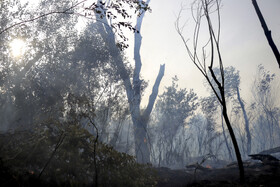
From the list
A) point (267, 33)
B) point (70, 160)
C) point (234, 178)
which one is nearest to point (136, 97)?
point (234, 178)

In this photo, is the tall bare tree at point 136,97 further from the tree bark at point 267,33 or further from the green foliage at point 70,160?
the tree bark at point 267,33

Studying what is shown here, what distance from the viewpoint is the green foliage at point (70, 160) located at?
18.7ft

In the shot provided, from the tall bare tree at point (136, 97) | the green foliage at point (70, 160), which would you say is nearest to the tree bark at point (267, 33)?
the green foliage at point (70, 160)

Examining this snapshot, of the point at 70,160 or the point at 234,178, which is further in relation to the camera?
the point at 234,178

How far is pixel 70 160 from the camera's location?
6.42 metres

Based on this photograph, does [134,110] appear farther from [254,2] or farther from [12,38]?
[254,2]

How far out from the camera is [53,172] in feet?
18.2

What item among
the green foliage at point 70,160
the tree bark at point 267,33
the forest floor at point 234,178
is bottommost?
the forest floor at point 234,178

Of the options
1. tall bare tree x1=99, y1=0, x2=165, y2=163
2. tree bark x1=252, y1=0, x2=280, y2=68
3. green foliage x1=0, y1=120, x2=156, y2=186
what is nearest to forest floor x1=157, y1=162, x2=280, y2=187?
green foliage x1=0, y1=120, x2=156, y2=186

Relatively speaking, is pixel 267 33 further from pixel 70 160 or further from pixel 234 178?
pixel 70 160

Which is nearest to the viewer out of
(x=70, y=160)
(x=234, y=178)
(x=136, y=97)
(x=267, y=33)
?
(x=267, y=33)

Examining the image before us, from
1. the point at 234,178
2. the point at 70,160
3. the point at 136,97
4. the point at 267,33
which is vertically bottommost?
the point at 234,178

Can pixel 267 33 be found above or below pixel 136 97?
below

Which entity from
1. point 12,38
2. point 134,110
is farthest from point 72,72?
point 134,110
